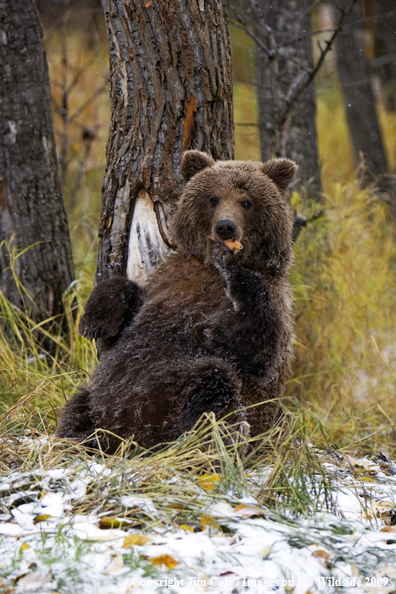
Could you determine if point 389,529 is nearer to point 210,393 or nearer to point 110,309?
point 210,393

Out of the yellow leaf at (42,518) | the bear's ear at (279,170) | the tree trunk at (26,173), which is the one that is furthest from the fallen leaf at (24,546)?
the tree trunk at (26,173)

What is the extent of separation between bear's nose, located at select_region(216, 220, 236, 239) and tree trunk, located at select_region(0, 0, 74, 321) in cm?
216

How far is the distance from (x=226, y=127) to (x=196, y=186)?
2.36 feet

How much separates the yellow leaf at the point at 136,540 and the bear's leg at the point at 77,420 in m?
1.09

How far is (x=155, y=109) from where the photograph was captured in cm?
381

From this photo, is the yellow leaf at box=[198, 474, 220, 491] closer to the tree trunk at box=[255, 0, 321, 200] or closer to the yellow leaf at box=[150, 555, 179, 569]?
the yellow leaf at box=[150, 555, 179, 569]

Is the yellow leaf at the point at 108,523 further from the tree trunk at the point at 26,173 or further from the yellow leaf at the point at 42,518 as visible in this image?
the tree trunk at the point at 26,173

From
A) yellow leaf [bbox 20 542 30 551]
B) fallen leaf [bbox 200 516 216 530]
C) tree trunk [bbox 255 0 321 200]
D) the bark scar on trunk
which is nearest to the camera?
yellow leaf [bbox 20 542 30 551]

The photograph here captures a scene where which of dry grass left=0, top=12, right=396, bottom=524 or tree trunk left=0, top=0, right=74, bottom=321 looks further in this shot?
tree trunk left=0, top=0, right=74, bottom=321

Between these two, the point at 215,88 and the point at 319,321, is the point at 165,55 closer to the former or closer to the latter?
the point at 215,88

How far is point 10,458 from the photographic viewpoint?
315 cm

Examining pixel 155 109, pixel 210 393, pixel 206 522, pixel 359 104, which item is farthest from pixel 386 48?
pixel 206 522

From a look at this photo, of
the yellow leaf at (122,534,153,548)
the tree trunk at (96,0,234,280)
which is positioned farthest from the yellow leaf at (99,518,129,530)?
the tree trunk at (96,0,234,280)

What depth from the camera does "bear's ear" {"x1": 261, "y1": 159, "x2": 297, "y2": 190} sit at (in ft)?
11.7
